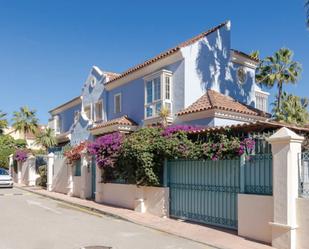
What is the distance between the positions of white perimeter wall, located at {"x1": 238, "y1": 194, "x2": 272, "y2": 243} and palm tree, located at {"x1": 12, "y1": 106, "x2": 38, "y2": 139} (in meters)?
40.2

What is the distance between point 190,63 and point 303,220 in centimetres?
1140

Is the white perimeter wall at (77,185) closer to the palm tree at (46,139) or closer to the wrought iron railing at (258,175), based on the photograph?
the palm tree at (46,139)

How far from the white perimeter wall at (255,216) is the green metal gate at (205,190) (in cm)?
58

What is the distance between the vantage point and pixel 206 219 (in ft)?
40.0

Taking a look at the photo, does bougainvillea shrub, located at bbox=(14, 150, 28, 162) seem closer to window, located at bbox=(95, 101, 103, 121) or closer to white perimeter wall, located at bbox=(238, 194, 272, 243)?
window, located at bbox=(95, 101, 103, 121)

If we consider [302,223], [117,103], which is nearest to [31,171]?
[117,103]

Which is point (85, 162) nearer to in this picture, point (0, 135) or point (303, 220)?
point (303, 220)

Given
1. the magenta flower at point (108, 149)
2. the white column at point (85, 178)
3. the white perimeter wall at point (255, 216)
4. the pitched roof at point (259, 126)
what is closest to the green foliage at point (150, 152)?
the magenta flower at point (108, 149)

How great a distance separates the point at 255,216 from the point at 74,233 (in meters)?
4.97

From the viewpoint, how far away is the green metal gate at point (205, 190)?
37.1ft

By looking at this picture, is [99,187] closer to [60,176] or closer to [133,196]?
[133,196]

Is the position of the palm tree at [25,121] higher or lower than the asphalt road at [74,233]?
higher

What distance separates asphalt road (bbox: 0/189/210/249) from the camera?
9531mm

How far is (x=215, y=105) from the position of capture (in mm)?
16922
